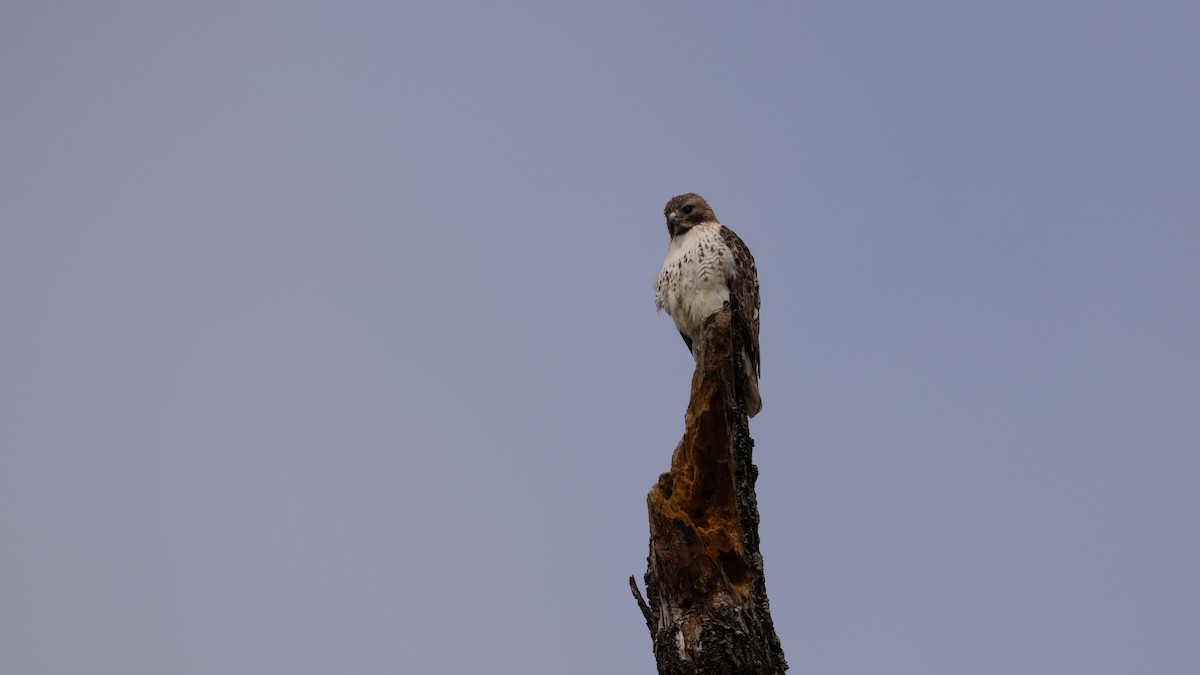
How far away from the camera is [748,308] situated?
9.38 metres

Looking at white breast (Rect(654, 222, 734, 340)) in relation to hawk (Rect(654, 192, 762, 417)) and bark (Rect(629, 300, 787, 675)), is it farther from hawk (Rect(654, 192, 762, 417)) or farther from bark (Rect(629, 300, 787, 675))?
bark (Rect(629, 300, 787, 675))

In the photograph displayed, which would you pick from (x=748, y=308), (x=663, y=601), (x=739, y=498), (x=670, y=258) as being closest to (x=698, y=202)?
(x=670, y=258)

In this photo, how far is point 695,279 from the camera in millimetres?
9422

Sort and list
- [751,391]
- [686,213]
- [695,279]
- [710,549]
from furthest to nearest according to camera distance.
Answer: [686,213] < [695,279] < [751,391] < [710,549]

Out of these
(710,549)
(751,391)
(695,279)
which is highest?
(695,279)

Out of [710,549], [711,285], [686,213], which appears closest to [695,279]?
[711,285]

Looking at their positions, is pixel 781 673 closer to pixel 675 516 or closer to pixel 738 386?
pixel 675 516

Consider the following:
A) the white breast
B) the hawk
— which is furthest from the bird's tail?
the white breast

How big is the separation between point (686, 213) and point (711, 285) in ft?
3.59

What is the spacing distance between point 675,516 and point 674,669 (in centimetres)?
89

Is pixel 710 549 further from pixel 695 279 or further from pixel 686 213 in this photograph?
pixel 686 213

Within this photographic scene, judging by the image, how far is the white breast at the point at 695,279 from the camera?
9.34 metres

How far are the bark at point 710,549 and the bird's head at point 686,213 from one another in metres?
2.80

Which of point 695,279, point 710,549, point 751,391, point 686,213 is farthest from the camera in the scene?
point 686,213
